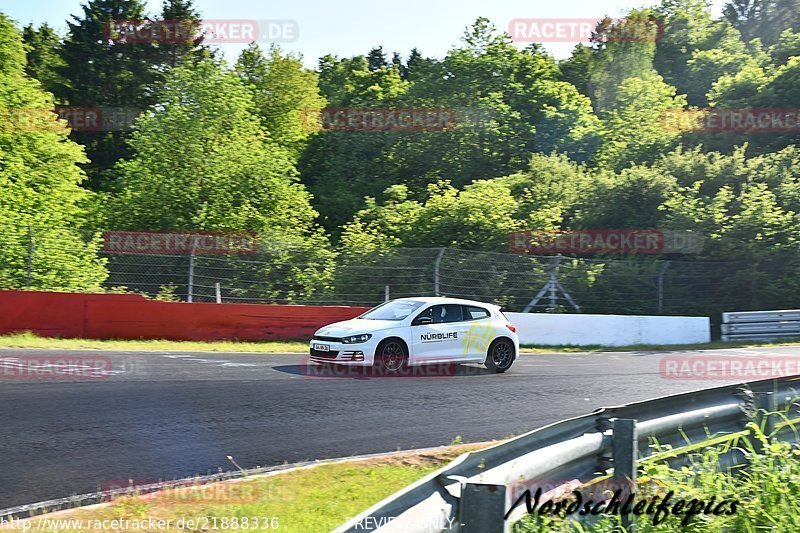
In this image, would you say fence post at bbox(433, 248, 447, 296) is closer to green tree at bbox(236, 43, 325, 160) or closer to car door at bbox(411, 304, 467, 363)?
car door at bbox(411, 304, 467, 363)

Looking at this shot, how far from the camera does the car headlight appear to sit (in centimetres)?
1403

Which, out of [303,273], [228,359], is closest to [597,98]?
[303,273]

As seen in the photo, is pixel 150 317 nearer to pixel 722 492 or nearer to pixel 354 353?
pixel 354 353

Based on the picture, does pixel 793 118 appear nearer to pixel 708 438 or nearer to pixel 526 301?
pixel 526 301

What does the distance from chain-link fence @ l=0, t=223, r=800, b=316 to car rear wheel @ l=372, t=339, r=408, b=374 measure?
7.60 m

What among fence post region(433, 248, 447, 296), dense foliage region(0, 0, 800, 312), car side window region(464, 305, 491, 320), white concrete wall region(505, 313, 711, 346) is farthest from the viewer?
dense foliage region(0, 0, 800, 312)

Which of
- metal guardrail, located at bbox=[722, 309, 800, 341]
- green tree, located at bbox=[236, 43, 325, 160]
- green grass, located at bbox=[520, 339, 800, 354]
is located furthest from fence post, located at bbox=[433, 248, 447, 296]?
green tree, located at bbox=[236, 43, 325, 160]

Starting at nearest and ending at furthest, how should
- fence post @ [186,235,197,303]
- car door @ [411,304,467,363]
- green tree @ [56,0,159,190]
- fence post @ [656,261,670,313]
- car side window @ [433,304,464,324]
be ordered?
1. car door @ [411,304,467,363]
2. car side window @ [433,304,464,324]
3. fence post @ [186,235,197,303]
4. fence post @ [656,261,670,313]
5. green tree @ [56,0,159,190]

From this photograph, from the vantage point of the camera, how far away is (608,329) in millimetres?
24062

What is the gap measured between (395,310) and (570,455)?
10382mm

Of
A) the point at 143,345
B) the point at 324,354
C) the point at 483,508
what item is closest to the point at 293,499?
the point at 483,508

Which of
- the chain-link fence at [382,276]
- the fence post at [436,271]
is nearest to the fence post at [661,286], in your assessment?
the chain-link fence at [382,276]

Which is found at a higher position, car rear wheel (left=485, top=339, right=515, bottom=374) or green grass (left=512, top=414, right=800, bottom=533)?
car rear wheel (left=485, top=339, right=515, bottom=374)

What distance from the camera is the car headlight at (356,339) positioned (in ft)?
46.0
